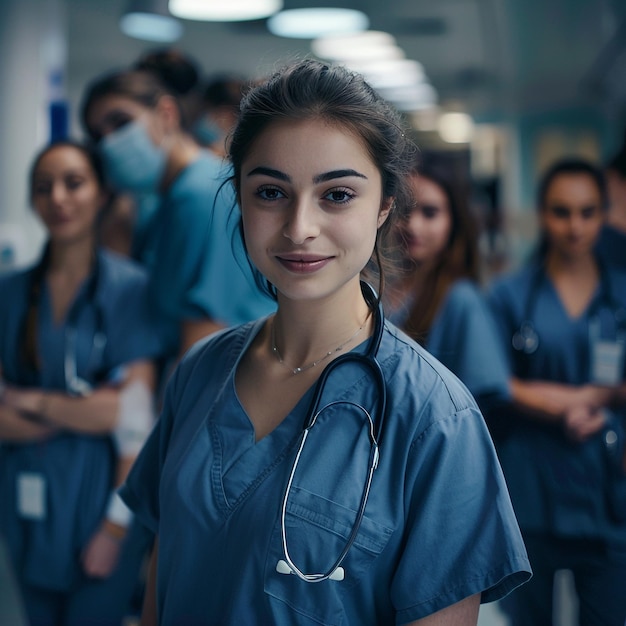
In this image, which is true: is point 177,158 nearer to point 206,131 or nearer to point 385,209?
point 206,131

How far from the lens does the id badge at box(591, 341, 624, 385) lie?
193 cm

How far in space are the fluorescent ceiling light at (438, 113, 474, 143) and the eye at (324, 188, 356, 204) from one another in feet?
23.1

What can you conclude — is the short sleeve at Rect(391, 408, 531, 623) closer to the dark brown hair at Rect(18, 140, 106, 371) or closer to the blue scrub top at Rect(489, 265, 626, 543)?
the blue scrub top at Rect(489, 265, 626, 543)

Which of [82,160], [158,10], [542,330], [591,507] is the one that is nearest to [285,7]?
[158,10]

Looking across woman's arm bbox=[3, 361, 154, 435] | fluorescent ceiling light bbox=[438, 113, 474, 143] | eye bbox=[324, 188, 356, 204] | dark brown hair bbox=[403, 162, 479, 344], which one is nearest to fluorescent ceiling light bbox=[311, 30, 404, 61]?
dark brown hair bbox=[403, 162, 479, 344]

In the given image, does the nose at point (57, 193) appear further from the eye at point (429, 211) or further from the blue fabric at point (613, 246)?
the blue fabric at point (613, 246)

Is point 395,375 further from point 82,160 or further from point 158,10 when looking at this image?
point 158,10

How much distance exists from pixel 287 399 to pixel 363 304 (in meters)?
0.15

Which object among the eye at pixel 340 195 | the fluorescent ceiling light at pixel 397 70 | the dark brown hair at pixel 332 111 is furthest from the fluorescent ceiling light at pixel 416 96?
the eye at pixel 340 195

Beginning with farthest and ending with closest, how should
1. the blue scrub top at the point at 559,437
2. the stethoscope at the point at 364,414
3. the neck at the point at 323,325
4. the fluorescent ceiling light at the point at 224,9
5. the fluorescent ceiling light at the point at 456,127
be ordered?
the fluorescent ceiling light at the point at 456,127, the fluorescent ceiling light at the point at 224,9, the blue scrub top at the point at 559,437, the neck at the point at 323,325, the stethoscope at the point at 364,414

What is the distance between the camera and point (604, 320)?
1939mm

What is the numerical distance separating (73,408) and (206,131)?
1136 millimetres

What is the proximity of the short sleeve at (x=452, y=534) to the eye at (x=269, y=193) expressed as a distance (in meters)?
0.31

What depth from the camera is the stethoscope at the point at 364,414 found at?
83 cm
